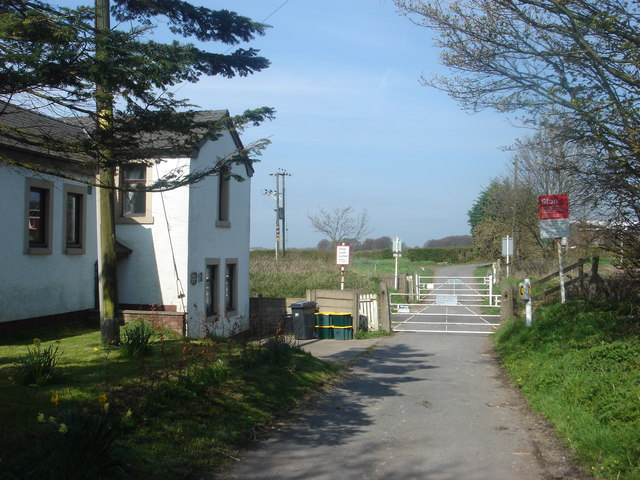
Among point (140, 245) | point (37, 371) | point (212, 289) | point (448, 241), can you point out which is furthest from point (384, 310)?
point (448, 241)

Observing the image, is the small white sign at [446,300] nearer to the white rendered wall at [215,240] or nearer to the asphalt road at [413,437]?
the white rendered wall at [215,240]

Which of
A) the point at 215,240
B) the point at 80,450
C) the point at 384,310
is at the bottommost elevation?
the point at 384,310

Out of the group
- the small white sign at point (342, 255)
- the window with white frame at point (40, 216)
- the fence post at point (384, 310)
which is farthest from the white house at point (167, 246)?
the small white sign at point (342, 255)

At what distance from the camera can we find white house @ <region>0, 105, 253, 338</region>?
44.7ft

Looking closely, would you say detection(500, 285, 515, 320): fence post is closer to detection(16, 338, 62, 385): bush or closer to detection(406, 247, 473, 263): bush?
detection(16, 338, 62, 385): bush

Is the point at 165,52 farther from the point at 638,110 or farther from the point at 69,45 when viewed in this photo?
the point at 638,110

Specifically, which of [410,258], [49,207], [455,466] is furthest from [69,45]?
[410,258]

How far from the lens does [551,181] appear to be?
32094 millimetres

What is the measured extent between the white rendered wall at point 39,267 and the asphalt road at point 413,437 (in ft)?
25.4

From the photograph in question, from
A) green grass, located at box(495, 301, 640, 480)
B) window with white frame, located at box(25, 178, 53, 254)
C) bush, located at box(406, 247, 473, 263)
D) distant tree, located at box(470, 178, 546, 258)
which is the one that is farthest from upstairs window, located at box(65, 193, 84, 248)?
bush, located at box(406, 247, 473, 263)

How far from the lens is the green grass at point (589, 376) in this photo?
6359mm

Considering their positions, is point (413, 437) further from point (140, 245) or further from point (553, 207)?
point (140, 245)

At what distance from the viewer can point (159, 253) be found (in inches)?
712

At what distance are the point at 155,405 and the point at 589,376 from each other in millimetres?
5920
